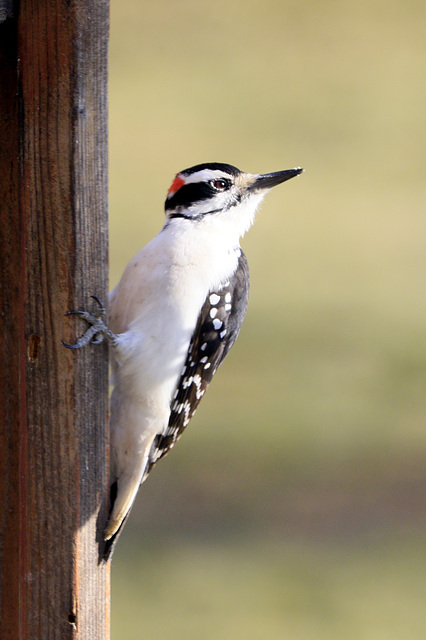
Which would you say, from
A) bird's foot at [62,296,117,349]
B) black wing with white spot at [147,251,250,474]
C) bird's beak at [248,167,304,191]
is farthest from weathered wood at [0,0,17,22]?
bird's beak at [248,167,304,191]

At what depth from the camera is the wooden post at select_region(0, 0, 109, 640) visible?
8.09 ft

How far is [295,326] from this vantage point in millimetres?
11953

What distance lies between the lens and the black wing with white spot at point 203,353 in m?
3.36

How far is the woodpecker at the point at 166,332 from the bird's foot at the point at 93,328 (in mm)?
281

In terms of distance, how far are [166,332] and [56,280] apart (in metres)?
0.76

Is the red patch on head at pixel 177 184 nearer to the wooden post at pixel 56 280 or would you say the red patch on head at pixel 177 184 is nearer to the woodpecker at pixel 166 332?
the woodpecker at pixel 166 332

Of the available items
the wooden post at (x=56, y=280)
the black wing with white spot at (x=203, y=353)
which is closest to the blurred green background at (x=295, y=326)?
the black wing with white spot at (x=203, y=353)

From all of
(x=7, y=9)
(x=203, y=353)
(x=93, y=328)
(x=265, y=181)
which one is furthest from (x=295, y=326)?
(x=7, y=9)

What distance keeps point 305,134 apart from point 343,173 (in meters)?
1.32

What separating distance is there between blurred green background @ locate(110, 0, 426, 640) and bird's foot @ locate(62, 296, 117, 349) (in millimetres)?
4146

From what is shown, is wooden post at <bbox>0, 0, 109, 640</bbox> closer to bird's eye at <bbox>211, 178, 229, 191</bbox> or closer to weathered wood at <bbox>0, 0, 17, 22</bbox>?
weathered wood at <bbox>0, 0, 17, 22</bbox>

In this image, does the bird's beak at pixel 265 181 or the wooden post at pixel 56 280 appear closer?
the wooden post at pixel 56 280

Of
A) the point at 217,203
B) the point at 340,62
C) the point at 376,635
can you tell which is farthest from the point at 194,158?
the point at 217,203

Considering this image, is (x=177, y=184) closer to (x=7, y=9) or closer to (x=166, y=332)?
(x=166, y=332)
